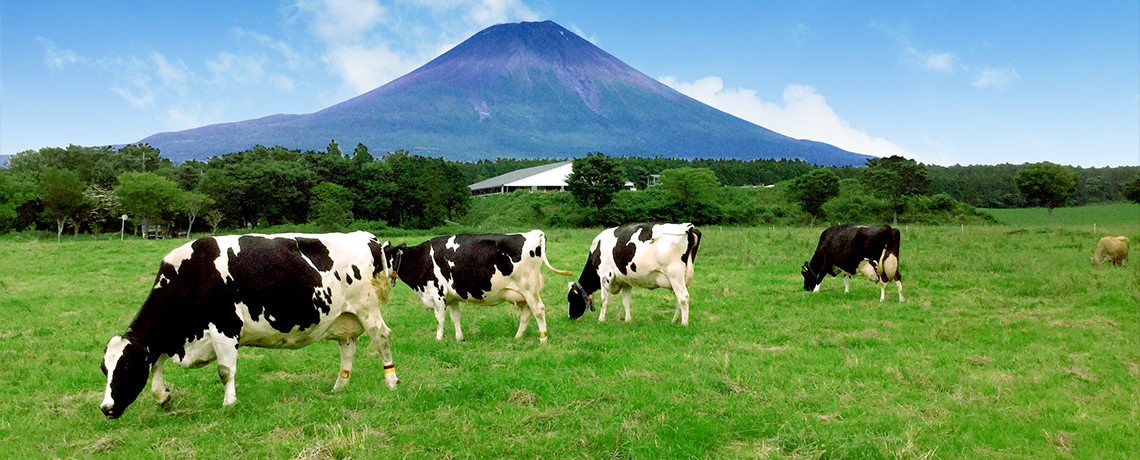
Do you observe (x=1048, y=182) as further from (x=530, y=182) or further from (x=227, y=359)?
(x=227, y=359)

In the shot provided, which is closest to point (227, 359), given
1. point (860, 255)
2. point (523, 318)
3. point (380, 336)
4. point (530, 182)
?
point (380, 336)

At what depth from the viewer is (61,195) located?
45.8m

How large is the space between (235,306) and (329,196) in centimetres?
5148

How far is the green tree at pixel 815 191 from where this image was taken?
59.5 m

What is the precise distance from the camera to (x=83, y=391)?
6.76 metres

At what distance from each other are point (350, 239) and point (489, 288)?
2.83 metres

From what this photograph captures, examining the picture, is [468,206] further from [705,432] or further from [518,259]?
[705,432]

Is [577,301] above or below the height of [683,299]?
below

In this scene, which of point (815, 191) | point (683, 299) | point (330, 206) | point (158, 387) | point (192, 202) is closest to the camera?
point (158, 387)

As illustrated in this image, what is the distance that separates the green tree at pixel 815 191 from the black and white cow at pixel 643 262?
51.9m

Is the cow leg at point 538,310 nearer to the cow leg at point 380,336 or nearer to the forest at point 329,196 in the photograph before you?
the cow leg at point 380,336

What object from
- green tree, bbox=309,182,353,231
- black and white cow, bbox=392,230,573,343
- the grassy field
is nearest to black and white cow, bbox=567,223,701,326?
the grassy field

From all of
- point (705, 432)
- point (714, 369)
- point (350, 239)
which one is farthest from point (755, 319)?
point (350, 239)

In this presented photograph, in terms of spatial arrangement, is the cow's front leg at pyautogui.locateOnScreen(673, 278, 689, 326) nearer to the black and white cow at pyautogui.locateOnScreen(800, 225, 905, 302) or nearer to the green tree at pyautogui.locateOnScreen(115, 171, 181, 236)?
A: the black and white cow at pyautogui.locateOnScreen(800, 225, 905, 302)
